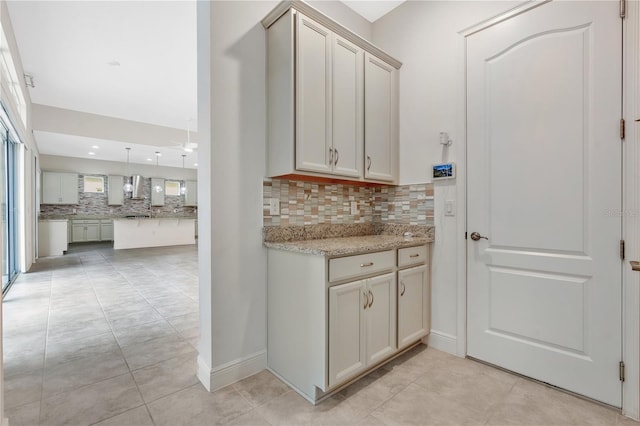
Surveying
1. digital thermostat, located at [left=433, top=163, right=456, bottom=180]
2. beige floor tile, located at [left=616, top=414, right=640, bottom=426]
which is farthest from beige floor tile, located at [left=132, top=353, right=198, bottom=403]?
beige floor tile, located at [left=616, top=414, right=640, bottom=426]

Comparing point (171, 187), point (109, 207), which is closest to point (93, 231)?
point (109, 207)

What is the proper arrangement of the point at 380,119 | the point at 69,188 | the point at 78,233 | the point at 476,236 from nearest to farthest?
1. the point at 476,236
2. the point at 380,119
3. the point at 69,188
4. the point at 78,233

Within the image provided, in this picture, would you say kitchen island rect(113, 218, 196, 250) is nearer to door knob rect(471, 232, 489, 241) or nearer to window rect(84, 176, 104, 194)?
window rect(84, 176, 104, 194)

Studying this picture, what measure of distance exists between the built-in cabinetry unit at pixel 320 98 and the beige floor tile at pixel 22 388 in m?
1.97

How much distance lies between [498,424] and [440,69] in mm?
2409

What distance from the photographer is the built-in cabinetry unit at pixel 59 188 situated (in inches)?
360

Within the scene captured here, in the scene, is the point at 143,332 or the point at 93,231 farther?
the point at 93,231

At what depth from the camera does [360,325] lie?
1.85 m

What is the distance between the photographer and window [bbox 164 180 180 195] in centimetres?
1156

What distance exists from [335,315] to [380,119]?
161 centimetres

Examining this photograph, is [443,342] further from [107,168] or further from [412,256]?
[107,168]

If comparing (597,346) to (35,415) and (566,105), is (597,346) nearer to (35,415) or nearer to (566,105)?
(566,105)

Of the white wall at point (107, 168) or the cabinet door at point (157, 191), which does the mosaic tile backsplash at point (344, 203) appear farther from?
the white wall at point (107, 168)

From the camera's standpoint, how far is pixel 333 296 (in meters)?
1.71
